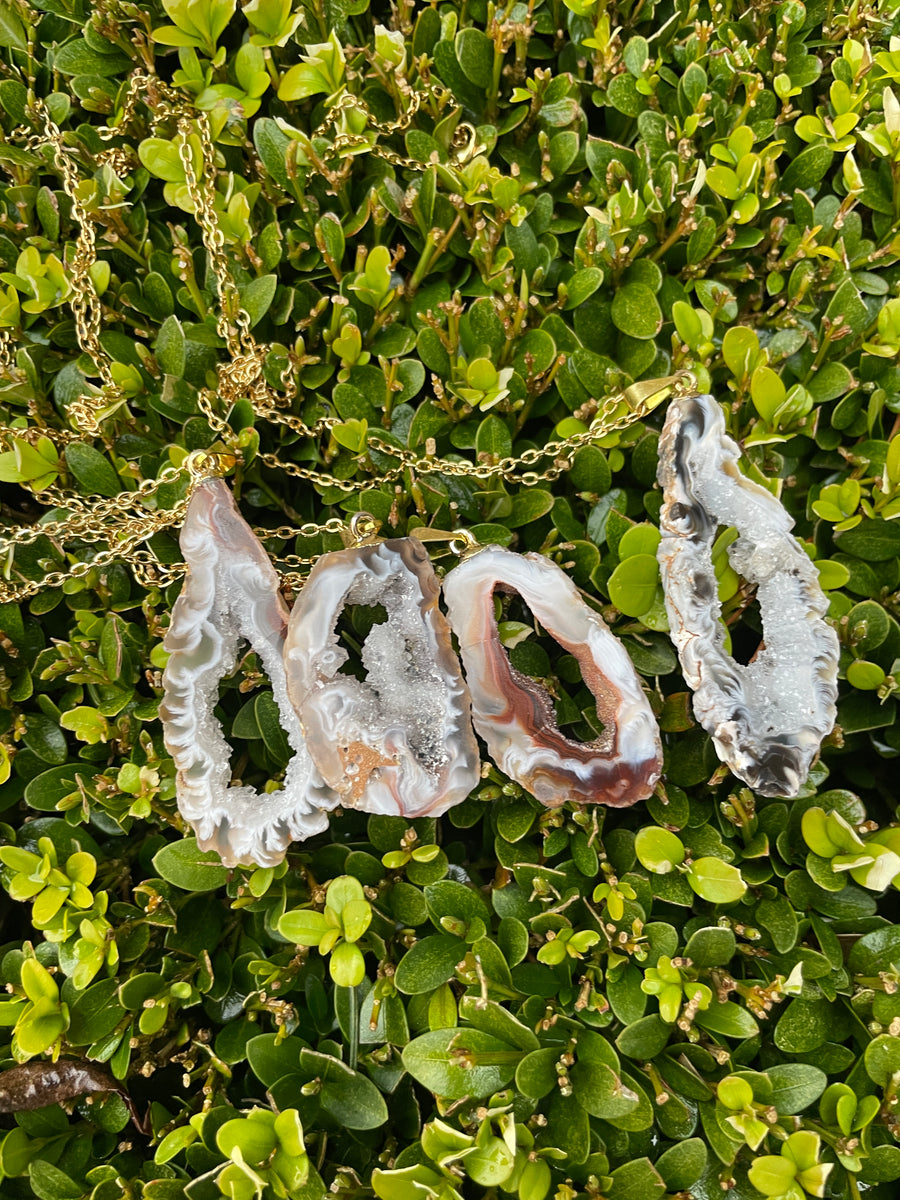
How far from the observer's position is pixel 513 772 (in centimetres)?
118

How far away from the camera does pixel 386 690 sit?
50.9 inches

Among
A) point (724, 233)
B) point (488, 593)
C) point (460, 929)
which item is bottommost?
point (460, 929)

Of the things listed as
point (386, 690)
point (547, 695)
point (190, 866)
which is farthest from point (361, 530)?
point (190, 866)

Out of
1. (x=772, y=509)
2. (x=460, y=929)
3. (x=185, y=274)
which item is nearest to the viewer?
(x=460, y=929)

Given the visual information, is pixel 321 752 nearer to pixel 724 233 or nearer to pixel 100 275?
pixel 100 275

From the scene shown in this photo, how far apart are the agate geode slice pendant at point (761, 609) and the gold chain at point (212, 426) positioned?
0.43 ft

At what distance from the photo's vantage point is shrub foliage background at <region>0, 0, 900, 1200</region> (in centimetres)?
106

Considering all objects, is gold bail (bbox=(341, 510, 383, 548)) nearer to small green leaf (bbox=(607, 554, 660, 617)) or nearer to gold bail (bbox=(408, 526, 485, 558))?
gold bail (bbox=(408, 526, 485, 558))

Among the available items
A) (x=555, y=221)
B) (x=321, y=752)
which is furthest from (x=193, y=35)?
(x=321, y=752)

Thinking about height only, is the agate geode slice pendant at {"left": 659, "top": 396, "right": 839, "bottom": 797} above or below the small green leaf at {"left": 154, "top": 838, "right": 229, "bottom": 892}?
above

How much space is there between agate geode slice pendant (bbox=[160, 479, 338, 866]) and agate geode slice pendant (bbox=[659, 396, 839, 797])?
559 millimetres

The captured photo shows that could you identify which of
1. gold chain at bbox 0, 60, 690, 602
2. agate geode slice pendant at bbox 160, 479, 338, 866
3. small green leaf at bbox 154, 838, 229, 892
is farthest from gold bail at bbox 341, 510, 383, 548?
small green leaf at bbox 154, 838, 229, 892

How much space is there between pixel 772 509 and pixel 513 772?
547 millimetres

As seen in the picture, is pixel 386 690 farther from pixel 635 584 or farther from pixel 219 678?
pixel 635 584
